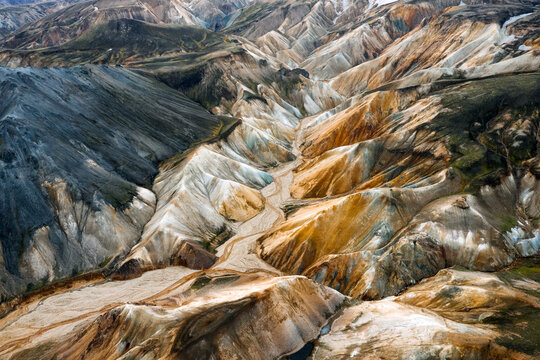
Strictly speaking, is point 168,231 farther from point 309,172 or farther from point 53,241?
point 309,172

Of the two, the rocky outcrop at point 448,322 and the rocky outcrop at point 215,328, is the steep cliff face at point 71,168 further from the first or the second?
the rocky outcrop at point 448,322

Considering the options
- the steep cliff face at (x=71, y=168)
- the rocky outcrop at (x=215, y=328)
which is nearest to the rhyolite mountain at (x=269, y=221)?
the rocky outcrop at (x=215, y=328)

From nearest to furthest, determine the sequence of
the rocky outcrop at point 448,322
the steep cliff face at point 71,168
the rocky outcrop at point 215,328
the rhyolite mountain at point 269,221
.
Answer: the rocky outcrop at point 448,322 → the rocky outcrop at point 215,328 → the rhyolite mountain at point 269,221 → the steep cliff face at point 71,168

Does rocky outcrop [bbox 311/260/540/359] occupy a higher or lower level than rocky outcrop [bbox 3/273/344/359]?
lower

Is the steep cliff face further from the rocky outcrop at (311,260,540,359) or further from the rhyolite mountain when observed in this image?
the rocky outcrop at (311,260,540,359)

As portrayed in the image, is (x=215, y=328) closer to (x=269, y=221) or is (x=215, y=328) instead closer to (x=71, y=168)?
(x=269, y=221)

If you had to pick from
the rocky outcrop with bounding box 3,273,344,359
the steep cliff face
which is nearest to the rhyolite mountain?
the rocky outcrop with bounding box 3,273,344,359

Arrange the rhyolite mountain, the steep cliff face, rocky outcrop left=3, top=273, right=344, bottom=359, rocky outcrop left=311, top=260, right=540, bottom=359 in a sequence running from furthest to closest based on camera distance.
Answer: the steep cliff face → the rhyolite mountain → rocky outcrop left=3, top=273, right=344, bottom=359 → rocky outcrop left=311, top=260, right=540, bottom=359

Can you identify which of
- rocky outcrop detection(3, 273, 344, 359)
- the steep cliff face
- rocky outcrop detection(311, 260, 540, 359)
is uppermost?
the steep cliff face
